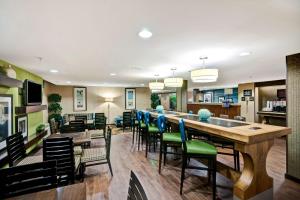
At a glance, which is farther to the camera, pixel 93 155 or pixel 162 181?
pixel 93 155

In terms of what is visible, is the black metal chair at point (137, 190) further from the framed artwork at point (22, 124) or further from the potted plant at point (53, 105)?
the potted plant at point (53, 105)

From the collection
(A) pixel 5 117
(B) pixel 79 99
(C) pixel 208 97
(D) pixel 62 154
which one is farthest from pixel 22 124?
(C) pixel 208 97

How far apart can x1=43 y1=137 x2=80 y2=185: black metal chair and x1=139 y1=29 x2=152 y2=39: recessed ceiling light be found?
1.76 m

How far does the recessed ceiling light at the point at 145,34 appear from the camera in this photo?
184 centimetres

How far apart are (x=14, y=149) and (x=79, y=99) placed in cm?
614

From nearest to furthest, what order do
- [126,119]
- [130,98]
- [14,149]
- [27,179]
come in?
[27,179] < [14,149] < [126,119] < [130,98]

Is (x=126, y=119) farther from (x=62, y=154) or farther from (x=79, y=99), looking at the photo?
→ (x=62, y=154)

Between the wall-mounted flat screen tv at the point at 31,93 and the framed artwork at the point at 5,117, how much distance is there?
1.83ft

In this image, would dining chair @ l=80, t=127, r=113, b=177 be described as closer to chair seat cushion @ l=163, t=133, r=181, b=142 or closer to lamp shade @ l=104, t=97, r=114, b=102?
chair seat cushion @ l=163, t=133, r=181, b=142

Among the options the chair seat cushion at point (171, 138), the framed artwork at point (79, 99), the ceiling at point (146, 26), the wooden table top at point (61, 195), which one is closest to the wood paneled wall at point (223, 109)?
the ceiling at point (146, 26)

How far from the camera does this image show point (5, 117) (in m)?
2.88

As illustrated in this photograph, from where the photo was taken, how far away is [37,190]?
4.49 feet

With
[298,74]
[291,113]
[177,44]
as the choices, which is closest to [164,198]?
[177,44]

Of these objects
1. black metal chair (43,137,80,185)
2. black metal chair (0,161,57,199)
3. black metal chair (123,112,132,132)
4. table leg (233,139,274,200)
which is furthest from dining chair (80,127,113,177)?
black metal chair (123,112,132,132)
